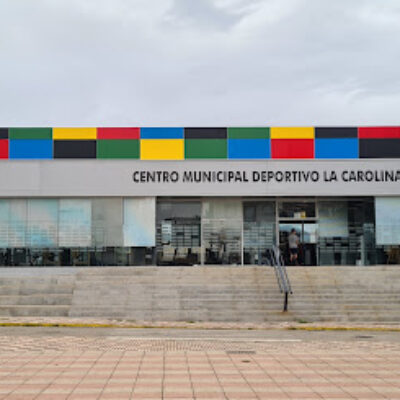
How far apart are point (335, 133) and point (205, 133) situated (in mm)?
5266

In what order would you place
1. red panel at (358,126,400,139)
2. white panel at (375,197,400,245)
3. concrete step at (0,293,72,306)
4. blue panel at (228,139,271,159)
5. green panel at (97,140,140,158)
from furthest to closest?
1. red panel at (358,126,400,139)
2. blue panel at (228,139,271,159)
3. green panel at (97,140,140,158)
4. white panel at (375,197,400,245)
5. concrete step at (0,293,72,306)

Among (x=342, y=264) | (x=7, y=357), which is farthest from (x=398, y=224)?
(x=7, y=357)

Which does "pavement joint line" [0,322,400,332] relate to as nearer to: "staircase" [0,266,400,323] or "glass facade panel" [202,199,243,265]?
"staircase" [0,266,400,323]

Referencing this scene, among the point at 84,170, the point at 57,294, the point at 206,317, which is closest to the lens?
the point at 206,317

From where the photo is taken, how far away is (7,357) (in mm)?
11156

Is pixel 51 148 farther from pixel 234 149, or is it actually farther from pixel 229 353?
pixel 229 353

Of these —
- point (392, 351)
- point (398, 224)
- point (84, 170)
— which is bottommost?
point (392, 351)

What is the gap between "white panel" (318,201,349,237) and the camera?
25.7m

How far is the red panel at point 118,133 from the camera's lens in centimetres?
2570

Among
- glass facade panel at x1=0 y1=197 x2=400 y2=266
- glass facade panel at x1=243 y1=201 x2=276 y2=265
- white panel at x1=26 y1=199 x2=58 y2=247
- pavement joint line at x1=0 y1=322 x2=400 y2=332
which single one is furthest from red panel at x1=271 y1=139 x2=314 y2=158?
pavement joint line at x1=0 y1=322 x2=400 y2=332

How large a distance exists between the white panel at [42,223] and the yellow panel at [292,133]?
9.11 metres

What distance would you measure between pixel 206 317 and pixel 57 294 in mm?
4900

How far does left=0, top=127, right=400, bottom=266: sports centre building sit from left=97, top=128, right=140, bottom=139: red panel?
0.15 ft

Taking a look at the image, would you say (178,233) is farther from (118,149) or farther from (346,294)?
(346,294)
